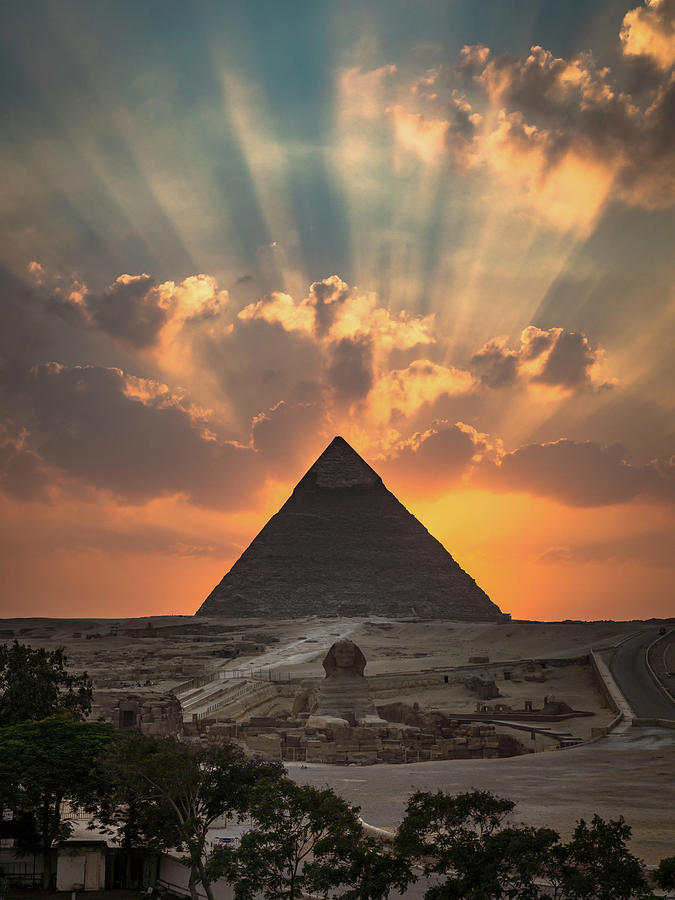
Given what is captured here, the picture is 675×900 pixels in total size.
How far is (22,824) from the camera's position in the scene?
44.0 ft

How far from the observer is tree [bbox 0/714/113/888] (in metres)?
12.9

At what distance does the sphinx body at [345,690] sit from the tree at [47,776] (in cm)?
828

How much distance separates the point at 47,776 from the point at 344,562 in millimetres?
157627

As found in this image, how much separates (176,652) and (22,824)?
51.2 metres

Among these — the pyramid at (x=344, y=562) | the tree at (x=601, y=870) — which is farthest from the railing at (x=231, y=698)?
the pyramid at (x=344, y=562)

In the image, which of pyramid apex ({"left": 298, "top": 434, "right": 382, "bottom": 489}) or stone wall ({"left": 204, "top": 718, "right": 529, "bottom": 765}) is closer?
stone wall ({"left": 204, "top": 718, "right": 529, "bottom": 765})

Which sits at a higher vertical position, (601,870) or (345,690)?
(345,690)

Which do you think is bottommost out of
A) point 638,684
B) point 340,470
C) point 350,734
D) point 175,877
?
point 175,877

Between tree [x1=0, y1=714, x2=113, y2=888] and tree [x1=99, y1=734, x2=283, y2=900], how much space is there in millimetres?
905

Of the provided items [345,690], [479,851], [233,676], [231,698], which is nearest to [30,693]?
[345,690]

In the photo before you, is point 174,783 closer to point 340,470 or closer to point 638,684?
point 638,684

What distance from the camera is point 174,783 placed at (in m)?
11.7

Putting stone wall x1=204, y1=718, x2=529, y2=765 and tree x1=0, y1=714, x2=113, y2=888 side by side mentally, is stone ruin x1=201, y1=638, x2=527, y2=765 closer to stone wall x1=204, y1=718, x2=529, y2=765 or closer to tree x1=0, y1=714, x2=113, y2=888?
stone wall x1=204, y1=718, x2=529, y2=765

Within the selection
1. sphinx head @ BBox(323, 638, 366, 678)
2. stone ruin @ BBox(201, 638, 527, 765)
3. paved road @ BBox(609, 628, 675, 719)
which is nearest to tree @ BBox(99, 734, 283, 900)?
stone ruin @ BBox(201, 638, 527, 765)
